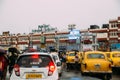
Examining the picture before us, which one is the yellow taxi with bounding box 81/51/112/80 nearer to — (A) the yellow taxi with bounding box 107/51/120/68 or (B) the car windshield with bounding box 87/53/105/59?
(B) the car windshield with bounding box 87/53/105/59

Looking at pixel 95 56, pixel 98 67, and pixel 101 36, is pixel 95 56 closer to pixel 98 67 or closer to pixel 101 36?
pixel 98 67

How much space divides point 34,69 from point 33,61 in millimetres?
260

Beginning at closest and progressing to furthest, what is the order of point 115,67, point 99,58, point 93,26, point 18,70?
point 18,70 < point 99,58 < point 115,67 < point 93,26

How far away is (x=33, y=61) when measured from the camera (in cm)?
1155

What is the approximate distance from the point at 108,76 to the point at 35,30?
121 m

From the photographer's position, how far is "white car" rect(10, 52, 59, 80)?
451 inches

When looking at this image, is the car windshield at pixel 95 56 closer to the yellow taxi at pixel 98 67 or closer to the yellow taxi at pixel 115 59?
the yellow taxi at pixel 98 67

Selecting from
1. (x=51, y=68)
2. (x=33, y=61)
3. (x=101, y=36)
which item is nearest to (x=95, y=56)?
(x=51, y=68)

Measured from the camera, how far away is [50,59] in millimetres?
11773

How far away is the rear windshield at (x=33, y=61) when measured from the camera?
11523 mm

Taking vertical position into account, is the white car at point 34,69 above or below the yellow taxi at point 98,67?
above

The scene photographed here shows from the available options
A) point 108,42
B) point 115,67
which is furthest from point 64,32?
point 115,67

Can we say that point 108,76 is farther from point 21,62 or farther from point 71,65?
point 71,65

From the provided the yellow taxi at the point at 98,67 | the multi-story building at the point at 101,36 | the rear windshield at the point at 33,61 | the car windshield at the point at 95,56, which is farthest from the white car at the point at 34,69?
the multi-story building at the point at 101,36
